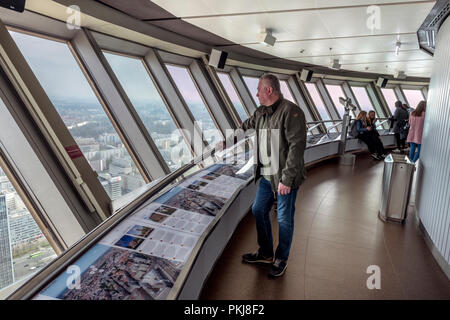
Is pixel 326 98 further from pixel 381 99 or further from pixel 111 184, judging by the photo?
pixel 111 184

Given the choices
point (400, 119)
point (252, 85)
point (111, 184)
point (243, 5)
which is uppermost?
point (243, 5)

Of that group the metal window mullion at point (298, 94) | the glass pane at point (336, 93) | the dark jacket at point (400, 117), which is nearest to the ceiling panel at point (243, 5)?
the dark jacket at point (400, 117)

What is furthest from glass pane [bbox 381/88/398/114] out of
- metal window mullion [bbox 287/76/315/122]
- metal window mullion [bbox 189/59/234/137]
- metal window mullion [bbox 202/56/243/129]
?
metal window mullion [bbox 189/59/234/137]

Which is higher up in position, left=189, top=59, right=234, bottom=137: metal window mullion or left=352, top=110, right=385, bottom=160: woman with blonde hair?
left=189, top=59, right=234, bottom=137: metal window mullion

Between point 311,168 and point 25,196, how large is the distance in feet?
18.5

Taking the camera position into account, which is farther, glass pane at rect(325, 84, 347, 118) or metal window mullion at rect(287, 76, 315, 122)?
glass pane at rect(325, 84, 347, 118)

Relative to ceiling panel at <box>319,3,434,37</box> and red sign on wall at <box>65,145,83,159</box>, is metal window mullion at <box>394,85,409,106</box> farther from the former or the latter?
red sign on wall at <box>65,145,83,159</box>

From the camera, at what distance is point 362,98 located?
45.8ft

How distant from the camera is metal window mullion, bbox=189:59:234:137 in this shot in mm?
7184

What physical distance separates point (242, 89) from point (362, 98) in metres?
7.87

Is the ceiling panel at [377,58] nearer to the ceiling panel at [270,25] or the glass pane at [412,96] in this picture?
the ceiling panel at [270,25]

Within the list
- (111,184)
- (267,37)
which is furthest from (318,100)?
(111,184)

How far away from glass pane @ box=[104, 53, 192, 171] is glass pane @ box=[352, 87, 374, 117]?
1058cm
